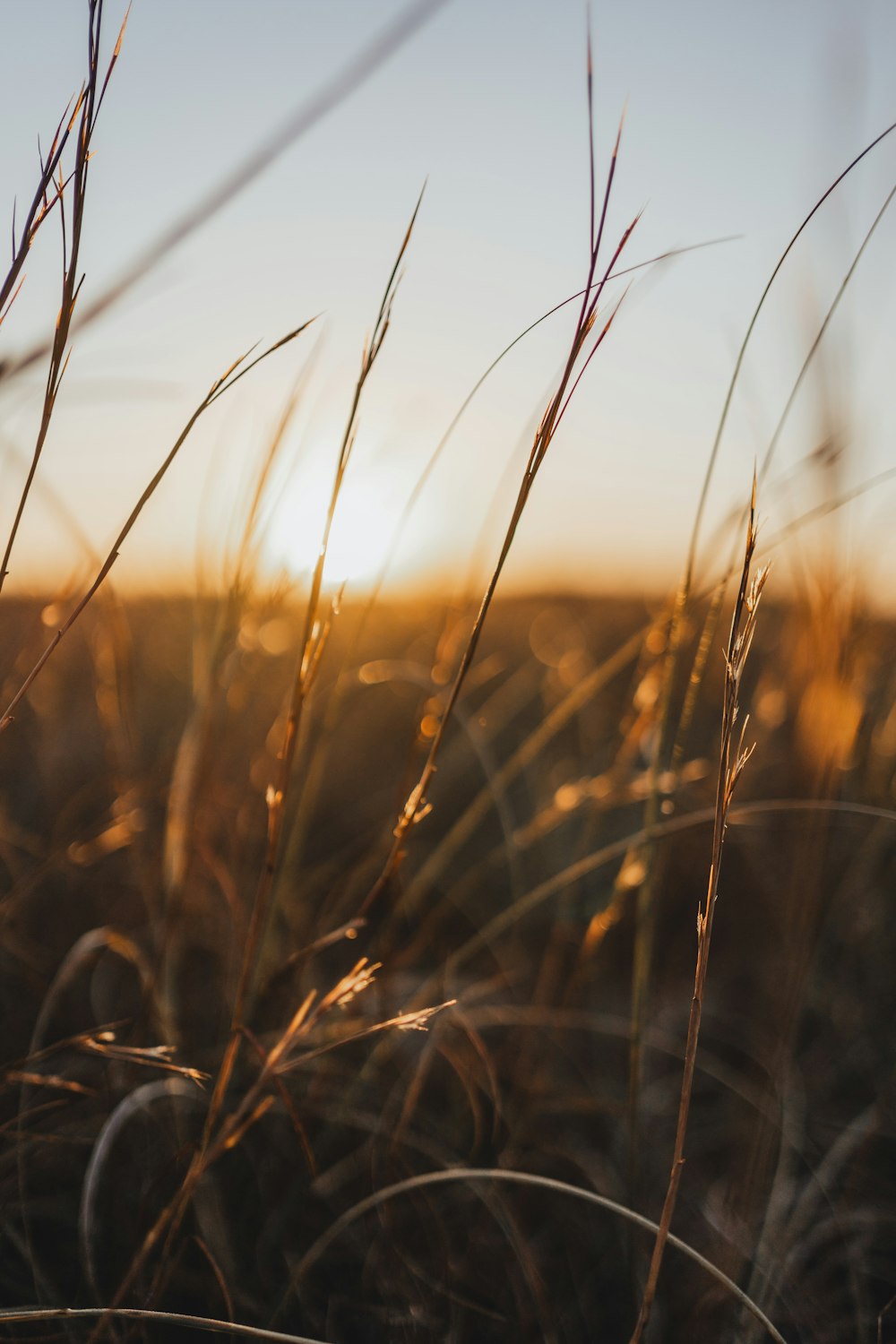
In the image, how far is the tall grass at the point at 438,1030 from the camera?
469 mm

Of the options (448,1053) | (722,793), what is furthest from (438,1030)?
(722,793)

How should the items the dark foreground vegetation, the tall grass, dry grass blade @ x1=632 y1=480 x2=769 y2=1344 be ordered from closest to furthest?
1. dry grass blade @ x1=632 y1=480 x2=769 y2=1344
2. the tall grass
3. the dark foreground vegetation

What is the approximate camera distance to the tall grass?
0.47 m

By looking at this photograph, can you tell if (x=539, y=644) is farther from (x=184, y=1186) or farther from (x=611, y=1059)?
(x=184, y=1186)

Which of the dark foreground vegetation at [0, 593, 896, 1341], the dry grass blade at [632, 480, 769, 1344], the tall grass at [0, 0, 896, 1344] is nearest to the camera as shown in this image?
the dry grass blade at [632, 480, 769, 1344]

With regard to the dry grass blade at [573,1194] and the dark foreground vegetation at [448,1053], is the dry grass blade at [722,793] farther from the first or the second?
the dark foreground vegetation at [448,1053]

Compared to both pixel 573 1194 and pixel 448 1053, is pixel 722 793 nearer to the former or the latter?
pixel 573 1194

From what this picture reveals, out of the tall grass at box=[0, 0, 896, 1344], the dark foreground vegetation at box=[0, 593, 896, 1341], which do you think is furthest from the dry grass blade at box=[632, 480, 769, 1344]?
the dark foreground vegetation at box=[0, 593, 896, 1341]

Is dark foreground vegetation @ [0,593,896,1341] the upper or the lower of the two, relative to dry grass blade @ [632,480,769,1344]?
lower

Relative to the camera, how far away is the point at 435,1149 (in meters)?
0.71

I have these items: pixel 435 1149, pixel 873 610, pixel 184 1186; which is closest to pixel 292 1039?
pixel 184 1186

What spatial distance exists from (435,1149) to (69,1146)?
0.33 m

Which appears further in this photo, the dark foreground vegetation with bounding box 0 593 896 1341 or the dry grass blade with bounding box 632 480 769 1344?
the dark foreground vegetation with bounding box 0 593 896 1341

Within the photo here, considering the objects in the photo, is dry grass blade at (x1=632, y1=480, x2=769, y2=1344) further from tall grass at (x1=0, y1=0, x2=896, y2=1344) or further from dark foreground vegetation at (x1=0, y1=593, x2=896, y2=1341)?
dark foreground vegetation at (x1=0, y1=593, x2=896, y2=1341)
